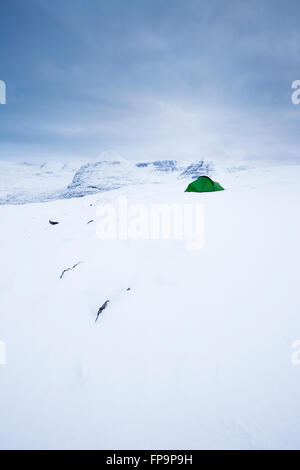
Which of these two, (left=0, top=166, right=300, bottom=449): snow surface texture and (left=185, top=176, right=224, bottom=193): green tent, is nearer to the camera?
(left=0, top=166, right=300, bottom=449): snow surface texture

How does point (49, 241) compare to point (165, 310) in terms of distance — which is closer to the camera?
point (165, 310)

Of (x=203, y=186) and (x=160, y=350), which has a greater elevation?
(x=203, y=186)

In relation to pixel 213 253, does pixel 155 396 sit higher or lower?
lower

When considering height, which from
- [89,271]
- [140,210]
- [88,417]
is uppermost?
[140,210]

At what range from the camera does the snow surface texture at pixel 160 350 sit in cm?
260

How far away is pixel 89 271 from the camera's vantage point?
16.9 feet

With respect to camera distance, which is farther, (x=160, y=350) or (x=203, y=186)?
(x=203, y=186)

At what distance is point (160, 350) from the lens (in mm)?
3279

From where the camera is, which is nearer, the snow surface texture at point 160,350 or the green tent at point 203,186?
the snow surface texture at point 160,350

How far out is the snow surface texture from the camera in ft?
8.52

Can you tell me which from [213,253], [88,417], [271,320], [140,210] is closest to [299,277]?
[271,320]

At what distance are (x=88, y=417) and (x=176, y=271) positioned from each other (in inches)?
114

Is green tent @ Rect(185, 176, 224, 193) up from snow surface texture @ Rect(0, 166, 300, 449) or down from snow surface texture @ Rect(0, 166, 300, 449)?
up
